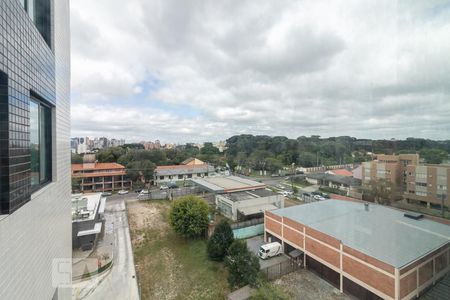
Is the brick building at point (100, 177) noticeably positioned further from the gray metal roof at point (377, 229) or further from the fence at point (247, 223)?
the gray metal roof at point (377, 229)

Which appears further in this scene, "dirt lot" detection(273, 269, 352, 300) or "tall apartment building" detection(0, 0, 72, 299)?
"dirt lot" detection(273, 269, 352, 300)

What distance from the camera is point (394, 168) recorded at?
118 centimetres

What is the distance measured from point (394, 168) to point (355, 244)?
347 centimetres

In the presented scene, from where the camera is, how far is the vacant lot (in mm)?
4473

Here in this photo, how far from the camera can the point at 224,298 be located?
4242 mm

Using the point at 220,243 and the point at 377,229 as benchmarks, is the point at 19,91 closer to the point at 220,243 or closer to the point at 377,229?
the point at 377,229

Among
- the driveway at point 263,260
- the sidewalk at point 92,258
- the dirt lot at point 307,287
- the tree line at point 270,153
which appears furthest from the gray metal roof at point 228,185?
the dirt lot at point 307,287

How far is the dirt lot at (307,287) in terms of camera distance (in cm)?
423

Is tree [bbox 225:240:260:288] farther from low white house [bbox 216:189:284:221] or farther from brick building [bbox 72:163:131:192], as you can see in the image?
brick building [bbox 72:163:131:192]

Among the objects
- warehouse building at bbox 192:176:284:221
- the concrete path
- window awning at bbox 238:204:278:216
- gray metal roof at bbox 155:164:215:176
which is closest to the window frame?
the concrete path

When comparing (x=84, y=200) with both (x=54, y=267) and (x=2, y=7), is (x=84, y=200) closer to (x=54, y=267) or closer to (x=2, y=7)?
(x=54, y=267)

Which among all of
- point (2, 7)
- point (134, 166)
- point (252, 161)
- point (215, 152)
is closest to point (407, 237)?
point (2, 7)

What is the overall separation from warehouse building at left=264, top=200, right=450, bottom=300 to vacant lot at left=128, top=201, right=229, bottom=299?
210 centimetres

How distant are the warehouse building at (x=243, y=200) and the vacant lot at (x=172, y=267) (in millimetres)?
2298
